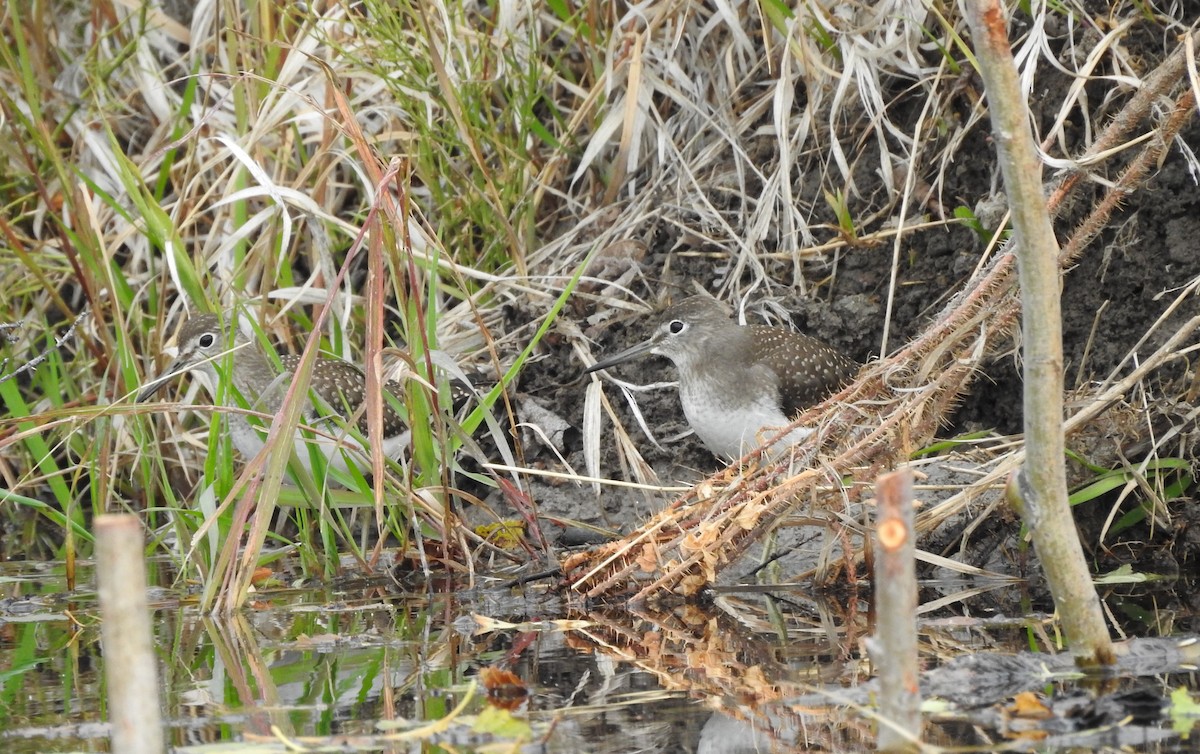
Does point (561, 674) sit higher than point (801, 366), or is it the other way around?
point (801, 366)

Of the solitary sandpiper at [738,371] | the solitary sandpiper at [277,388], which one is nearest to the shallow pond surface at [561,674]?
the solitary sandpiper at [277,388]

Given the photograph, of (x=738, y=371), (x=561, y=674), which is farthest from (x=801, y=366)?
(x=561, y=674)

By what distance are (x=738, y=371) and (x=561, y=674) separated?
248 cm

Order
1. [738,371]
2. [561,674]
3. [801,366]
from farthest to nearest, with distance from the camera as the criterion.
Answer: [738,371] < [801,366] < [561,674]

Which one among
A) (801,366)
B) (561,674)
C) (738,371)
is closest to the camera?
(561,674)

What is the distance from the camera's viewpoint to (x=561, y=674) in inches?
145

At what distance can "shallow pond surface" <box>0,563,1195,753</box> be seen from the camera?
303cm

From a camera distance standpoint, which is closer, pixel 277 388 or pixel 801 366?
pixel 801 366

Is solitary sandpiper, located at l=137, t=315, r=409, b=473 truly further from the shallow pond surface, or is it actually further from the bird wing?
the bird wing

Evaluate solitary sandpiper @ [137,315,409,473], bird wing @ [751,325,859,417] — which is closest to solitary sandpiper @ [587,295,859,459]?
bird wing @ [751,325,859,417]

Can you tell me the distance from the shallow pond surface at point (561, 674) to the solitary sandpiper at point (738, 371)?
121 centimetres

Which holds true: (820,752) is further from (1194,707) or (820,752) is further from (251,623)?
(251,623)

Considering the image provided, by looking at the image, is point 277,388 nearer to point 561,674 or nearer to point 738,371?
point 738,371

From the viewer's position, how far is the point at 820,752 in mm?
2895
